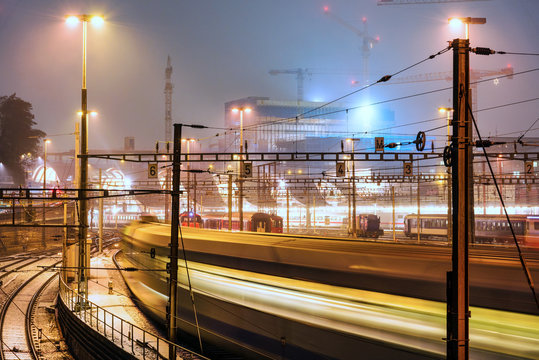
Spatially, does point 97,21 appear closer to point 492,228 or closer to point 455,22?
point 455,22

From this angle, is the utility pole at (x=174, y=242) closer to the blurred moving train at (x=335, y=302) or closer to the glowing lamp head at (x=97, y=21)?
the blurred moving train at (x=335, y=302)

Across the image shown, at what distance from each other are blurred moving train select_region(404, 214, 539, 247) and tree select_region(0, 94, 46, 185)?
53.2 m

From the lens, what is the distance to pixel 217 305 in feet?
45.1

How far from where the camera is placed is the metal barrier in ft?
46.9

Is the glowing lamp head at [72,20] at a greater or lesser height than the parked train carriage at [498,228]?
greater

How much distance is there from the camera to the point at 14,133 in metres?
75.9

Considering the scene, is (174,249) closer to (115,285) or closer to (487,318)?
(487,318)

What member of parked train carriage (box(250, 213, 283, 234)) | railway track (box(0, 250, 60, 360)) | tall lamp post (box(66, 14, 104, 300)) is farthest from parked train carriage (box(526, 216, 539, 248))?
railway track (box(0, 250, 60, 360))

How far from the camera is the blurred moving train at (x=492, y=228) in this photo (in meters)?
41.9

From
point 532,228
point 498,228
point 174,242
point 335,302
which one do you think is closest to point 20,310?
point 174,242

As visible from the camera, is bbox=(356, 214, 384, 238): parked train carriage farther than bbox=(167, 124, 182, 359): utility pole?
Yes

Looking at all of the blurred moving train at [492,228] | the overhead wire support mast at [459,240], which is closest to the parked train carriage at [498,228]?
the blurred moving train at [492,228]

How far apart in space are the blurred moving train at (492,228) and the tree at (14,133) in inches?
2095

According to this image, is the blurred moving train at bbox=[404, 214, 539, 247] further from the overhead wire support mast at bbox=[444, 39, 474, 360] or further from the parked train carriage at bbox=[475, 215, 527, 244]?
the overhead wire support mast at bbox=[444, 39, 474, 360]
